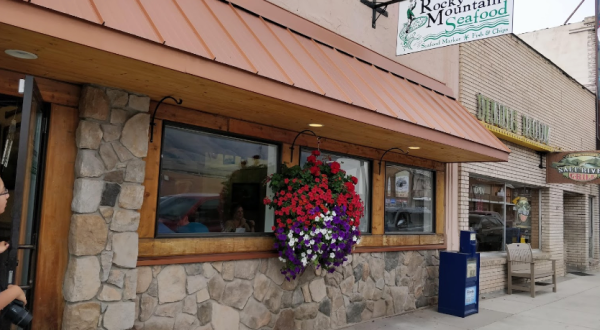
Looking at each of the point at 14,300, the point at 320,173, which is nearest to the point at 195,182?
the point at 320,173

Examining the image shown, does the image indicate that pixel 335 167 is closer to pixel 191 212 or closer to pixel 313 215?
pixel 313 215

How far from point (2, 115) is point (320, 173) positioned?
3.31m

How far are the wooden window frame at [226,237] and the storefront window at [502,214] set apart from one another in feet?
10.8

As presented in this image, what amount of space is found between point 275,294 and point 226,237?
39.3 inches

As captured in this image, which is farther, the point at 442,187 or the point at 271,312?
the point at 442,187

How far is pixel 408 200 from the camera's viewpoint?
8.23m

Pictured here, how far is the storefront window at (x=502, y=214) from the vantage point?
1038cm

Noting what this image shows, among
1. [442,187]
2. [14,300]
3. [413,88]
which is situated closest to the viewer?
[14,300]

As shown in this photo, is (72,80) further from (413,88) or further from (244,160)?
(413,88)

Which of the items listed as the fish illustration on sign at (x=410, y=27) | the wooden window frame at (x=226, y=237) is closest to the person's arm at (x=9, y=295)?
the wooden window frame at (x=226, y=237)

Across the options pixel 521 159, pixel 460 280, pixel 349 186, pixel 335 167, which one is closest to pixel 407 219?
pixel 460 280

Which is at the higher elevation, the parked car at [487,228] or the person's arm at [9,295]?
the parked car at [487,228]

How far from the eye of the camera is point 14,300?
10.4 ft

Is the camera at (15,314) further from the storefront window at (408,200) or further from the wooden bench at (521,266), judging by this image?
the wooden bench at (521,266)
